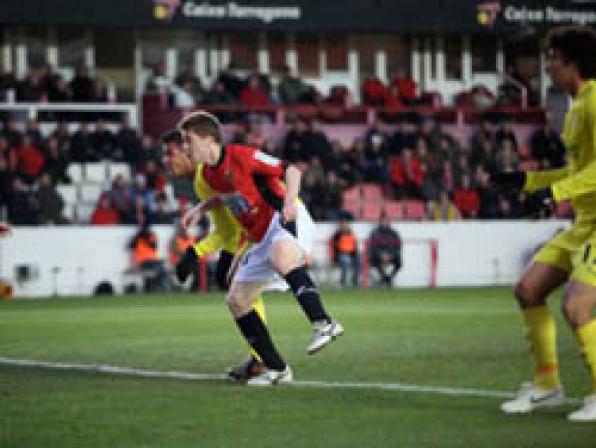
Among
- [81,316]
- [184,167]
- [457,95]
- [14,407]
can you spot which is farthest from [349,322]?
[457,95]

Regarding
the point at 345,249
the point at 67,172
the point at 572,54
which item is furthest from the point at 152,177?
the point at 572,54

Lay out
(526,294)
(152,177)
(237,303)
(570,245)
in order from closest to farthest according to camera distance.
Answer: (570,245)
(526,294)
(237,303)
(152,177)

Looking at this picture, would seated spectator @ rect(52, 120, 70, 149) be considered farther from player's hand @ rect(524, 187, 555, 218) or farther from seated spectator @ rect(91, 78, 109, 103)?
player's hand @ rect(524, 187, 555, 218)

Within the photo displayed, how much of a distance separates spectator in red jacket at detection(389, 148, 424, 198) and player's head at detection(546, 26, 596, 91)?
24.6 metres

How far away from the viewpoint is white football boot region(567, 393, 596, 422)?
8.79 meters

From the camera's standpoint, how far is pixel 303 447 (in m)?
8.00

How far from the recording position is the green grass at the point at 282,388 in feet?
27.7

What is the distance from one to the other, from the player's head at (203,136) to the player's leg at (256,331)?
3.21ft

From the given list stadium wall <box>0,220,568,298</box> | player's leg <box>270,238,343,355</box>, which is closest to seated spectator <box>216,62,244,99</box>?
stadium wall <box>0,220,568,298</box>

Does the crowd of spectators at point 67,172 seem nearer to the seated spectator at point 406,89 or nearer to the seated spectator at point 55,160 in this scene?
the seated spectator at point 55,160

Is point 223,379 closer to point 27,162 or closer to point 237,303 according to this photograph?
point 237,303

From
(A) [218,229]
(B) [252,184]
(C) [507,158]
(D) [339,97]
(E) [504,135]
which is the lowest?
(C) [507,158]

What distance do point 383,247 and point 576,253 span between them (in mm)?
22760

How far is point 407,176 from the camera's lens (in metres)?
33.6
